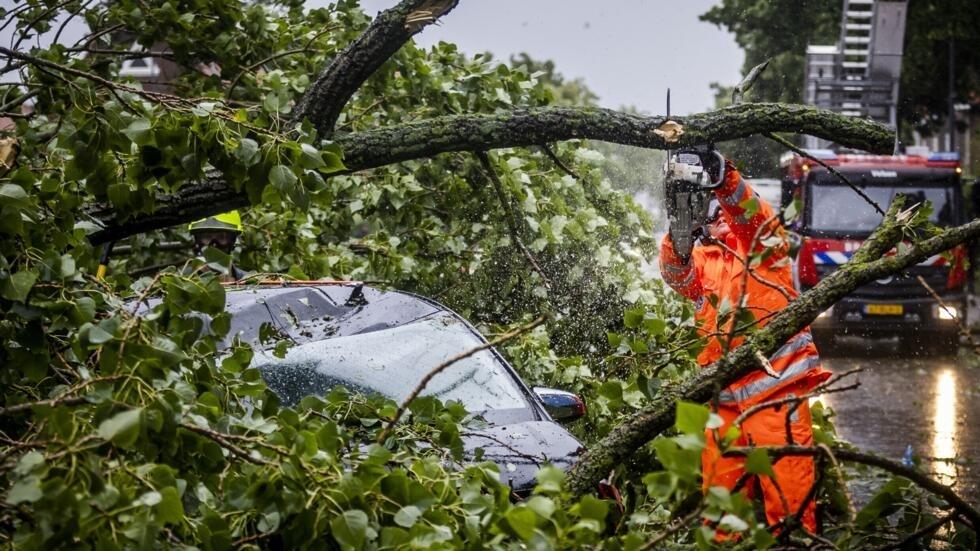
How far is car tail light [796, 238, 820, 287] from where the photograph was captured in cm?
1403

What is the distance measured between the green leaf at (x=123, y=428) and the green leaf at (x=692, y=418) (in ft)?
3.23

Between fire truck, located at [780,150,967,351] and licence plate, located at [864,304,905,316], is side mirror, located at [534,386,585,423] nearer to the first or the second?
fire truck, located at [780,150,967,351]

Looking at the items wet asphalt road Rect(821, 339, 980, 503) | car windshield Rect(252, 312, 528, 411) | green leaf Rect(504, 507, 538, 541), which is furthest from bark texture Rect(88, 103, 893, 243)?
wet asphalt road Rect(821, 339, 980, 503)

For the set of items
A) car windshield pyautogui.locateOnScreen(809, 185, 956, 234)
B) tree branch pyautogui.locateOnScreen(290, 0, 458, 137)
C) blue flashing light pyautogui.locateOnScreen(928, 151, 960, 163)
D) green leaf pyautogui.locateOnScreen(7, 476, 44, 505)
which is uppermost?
tree branch pyautogui.locateOnScreen(290, 0, 458, 137)

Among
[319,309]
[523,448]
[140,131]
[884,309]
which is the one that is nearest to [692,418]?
[140,131]

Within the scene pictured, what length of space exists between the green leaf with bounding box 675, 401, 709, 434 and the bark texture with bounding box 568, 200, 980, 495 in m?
1.14

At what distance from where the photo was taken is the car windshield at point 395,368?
13.5 feet

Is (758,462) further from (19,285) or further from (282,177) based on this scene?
(19,285)

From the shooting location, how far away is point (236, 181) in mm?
3168

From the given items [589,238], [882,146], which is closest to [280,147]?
[882,146]

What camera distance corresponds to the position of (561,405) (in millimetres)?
4375

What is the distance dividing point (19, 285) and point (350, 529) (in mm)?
1074

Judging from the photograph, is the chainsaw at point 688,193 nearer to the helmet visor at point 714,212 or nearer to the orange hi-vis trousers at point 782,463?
the helmet visor at point 714,212

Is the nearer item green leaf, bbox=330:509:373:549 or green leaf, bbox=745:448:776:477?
green leaf, bbox=745:448:776:477
